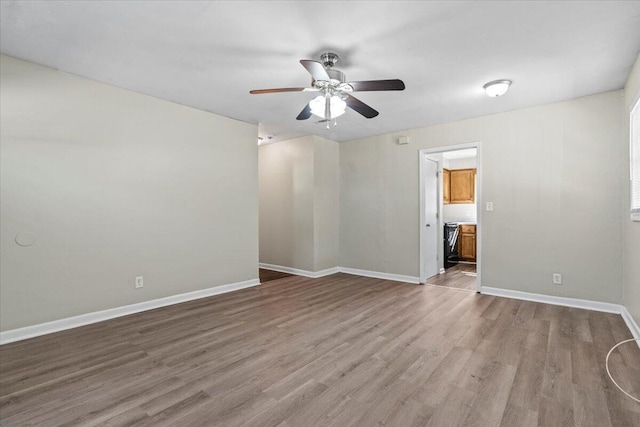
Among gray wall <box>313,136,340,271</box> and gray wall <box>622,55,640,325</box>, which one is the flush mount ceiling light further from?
gray wall <box>313,136,340,271</box>

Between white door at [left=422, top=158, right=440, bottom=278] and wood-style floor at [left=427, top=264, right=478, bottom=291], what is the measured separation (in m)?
0.16

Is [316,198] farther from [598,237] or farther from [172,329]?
[598,237]

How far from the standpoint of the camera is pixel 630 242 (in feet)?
10.2

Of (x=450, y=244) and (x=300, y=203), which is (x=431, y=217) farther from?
(x=300, y=203)

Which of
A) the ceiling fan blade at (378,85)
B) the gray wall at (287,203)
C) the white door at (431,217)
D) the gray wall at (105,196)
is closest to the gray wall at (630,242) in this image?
the ceiling fan blade at (378,85)

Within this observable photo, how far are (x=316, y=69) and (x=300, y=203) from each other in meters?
3.54

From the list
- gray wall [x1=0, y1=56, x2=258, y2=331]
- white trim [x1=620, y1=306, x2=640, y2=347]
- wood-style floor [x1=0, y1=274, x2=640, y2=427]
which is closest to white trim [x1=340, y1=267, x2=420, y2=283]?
wood-style floor [x1=0, y1=274, x2=640, y2=427]

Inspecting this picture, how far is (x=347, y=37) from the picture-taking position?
2422mm

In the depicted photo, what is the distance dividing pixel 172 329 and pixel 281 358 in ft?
4.26

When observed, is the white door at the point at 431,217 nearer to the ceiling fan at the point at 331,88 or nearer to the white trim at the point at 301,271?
the white trim at the point at 301,271

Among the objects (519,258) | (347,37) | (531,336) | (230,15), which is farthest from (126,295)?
(519,258)

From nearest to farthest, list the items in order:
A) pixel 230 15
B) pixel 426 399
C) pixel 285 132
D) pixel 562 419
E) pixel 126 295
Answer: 1. pixel 562 419
2. pixel 426 399
3. pixel 230 15
4. pixel 126 295
5. pixel 285 132

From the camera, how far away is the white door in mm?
5168

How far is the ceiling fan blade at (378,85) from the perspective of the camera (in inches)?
96.9
